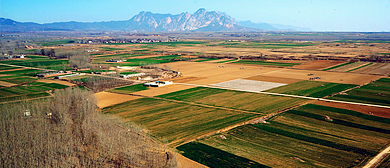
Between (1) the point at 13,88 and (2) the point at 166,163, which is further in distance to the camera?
(1) the point at 13,88

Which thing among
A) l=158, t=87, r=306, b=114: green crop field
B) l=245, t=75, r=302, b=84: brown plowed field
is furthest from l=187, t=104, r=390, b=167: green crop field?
l=245, t=75, r=302, b=84: brown plowed field

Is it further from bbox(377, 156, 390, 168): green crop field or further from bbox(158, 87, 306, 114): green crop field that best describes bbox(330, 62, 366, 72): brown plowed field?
bbox(377, 156, 390, 168): green crop field

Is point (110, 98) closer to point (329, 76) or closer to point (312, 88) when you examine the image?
point (312, 88)

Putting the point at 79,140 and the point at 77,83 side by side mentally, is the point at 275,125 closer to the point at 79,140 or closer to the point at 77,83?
the point at 79,140

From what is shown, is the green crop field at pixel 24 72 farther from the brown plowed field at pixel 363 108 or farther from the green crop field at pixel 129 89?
the brown plowed field at pixel 363 108

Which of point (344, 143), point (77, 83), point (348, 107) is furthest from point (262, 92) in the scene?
point (77, 83)

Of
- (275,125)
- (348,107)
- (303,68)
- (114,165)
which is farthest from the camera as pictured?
(303,68)

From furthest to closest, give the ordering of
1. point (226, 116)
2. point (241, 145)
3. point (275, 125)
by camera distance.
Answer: point (226, 116) < point (275, 125) < point (241, 145)
